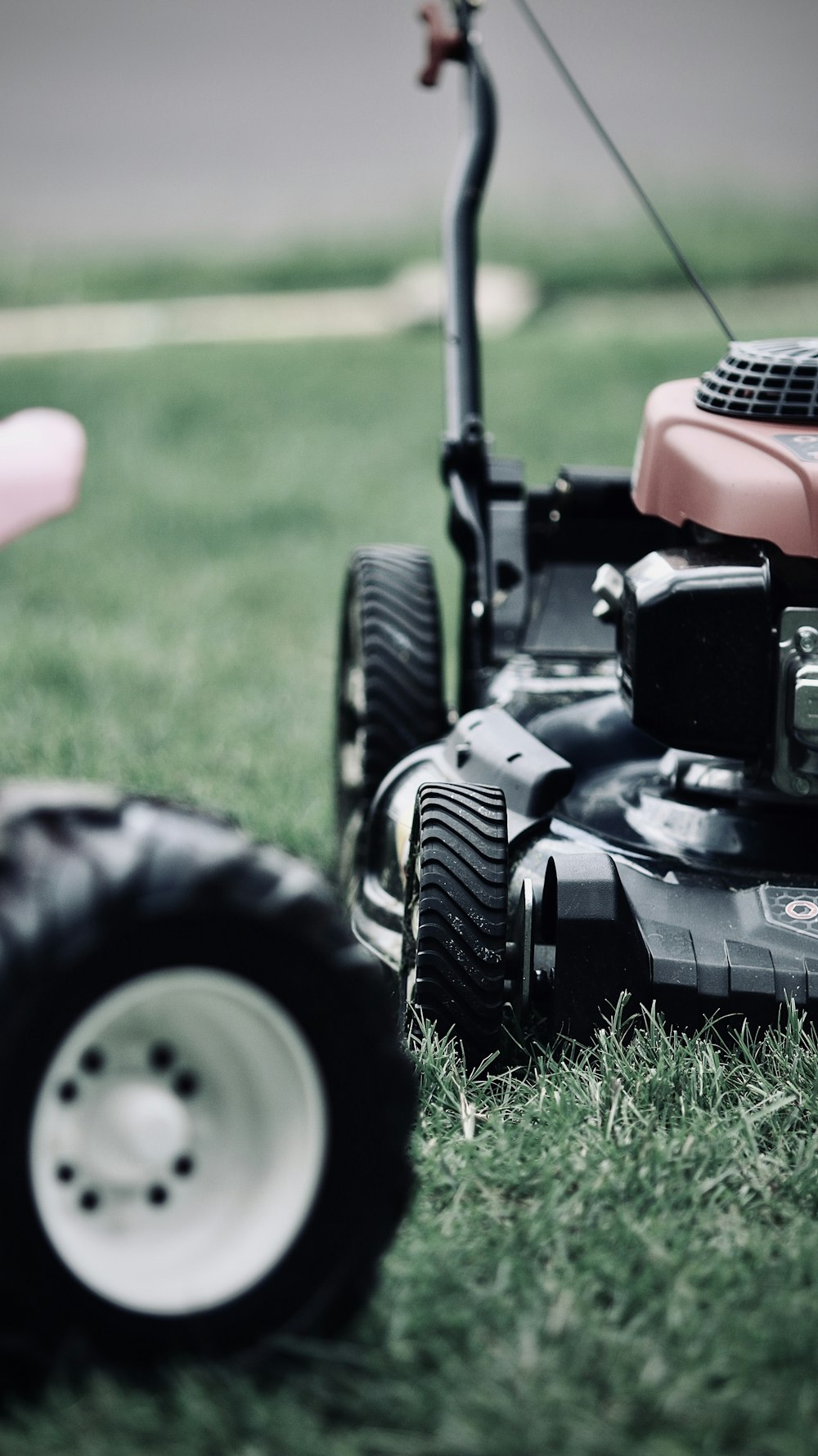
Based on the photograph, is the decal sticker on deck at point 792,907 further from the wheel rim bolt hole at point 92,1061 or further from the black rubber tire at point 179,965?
the wheel rim bolt hole at point 92,1061

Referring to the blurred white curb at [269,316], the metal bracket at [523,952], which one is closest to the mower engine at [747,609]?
the metal bracket at [523,952]

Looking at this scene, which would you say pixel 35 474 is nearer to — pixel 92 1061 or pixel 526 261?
pixel 92 1061

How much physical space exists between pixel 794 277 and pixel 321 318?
3480 mm

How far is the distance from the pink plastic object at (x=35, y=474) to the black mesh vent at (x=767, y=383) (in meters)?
0.93

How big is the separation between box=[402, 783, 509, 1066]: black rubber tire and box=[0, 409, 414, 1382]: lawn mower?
22.9 inches

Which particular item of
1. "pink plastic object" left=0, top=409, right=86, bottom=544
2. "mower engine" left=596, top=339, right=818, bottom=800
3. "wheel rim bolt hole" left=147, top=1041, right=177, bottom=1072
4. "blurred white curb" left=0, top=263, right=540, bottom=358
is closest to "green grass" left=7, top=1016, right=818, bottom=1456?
"wheel rim bolt hole" left=147, top=1041, right=177, bottom=1072

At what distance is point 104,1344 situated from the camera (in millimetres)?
1335

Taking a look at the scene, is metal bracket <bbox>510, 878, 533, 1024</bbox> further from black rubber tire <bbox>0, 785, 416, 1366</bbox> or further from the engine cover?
black rubber tire <bbox>0, 785, 416, 1366</bbox>

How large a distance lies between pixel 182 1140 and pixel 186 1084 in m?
0.04

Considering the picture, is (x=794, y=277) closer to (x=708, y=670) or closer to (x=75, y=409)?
(x=75, y=409)

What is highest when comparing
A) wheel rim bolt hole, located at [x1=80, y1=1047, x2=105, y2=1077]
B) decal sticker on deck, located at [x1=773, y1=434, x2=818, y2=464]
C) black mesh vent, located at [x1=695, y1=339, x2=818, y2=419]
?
black mesh vent, located at [x1=695, y1=339, x2=818, y2=419]

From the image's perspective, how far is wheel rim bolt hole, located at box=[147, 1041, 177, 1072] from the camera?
1385 millimetres

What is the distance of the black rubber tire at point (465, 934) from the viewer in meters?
2.01

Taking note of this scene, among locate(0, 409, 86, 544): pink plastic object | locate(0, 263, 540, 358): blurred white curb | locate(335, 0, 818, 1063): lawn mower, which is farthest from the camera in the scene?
locate(0, 263, 540, 358): blurred white curb
